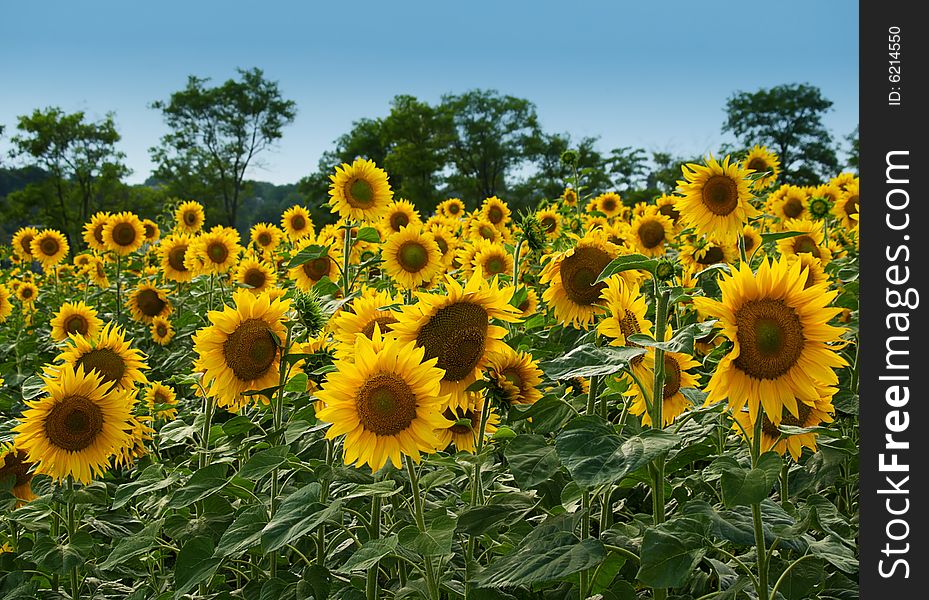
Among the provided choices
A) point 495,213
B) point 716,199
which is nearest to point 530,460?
point 716,199

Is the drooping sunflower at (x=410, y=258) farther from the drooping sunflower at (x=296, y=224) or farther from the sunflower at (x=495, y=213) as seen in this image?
the sunflower at (x=495, y=213)

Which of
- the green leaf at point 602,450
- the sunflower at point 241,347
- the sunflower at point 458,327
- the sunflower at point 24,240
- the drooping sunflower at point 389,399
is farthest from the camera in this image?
the sunflower at point 24,240

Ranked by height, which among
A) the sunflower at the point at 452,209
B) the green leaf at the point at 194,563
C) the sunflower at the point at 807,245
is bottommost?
the green leaf at the point at 194,563

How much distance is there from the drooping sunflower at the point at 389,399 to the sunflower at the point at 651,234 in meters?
3.58

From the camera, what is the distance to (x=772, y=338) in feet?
5.29

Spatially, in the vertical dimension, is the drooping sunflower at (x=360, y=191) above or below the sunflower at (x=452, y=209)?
below

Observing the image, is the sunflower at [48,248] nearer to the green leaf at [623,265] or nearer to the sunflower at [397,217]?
the sunflower at [397,217]

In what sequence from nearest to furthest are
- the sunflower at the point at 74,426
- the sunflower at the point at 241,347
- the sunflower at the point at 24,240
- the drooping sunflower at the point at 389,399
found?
the drooping sunflower at the point at 389,399, the sunflower at the point at 241,347, the sunflower at the point at 74,426, the sunflower at the point at 24,240

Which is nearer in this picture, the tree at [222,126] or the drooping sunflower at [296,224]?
the drooping sunflower at [296,224]

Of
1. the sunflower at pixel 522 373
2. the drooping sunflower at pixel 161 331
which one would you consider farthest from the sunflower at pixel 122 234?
the sunflower at pixel 522 373

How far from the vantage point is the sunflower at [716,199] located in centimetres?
300

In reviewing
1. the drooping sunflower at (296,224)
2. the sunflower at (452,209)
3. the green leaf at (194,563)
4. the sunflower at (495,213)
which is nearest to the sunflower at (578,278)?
the green leaf at (194,563)

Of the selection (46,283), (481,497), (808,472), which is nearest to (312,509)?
(481,497)

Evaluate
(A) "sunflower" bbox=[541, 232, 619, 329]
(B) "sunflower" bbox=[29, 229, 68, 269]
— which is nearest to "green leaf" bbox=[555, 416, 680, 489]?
(A) "sunflower" bbox=[541, 232, 619, 329]
